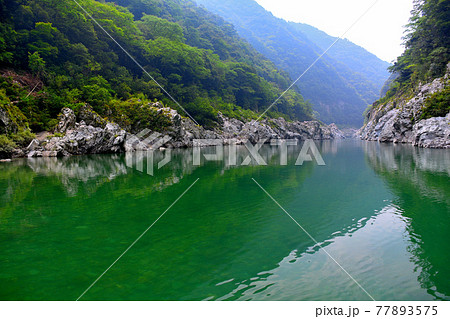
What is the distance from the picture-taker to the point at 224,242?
702cm

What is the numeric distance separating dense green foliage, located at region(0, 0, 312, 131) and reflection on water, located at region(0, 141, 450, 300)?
2744 centimetres

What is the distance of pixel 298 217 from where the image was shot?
29.8ft

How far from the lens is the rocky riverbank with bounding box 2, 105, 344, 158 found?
30.2 meters

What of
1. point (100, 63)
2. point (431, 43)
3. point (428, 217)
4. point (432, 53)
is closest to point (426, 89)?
point (432, 53)

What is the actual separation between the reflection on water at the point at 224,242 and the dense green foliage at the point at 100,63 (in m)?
27.4

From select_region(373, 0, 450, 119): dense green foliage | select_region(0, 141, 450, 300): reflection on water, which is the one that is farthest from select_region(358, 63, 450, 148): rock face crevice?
select_region(0, 141, 450, 300): reflection on water

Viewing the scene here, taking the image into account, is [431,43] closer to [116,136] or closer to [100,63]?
[116,136]

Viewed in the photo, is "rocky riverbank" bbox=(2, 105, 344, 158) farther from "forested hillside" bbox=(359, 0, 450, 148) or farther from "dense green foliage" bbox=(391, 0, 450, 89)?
"dense green foliage" bbox=(391, 0, 450, 89)

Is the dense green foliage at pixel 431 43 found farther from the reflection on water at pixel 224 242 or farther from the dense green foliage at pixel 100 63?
the reflection on water at pixel 224 242

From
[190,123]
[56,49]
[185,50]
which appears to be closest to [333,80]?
[185,50]

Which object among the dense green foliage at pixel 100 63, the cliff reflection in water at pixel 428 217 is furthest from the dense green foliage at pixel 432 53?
the dense green foliage at pixel 100 63

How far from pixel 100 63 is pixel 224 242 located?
49227 mm

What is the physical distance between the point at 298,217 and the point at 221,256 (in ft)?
12.7

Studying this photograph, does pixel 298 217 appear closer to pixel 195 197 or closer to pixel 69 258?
pixel 195 197
